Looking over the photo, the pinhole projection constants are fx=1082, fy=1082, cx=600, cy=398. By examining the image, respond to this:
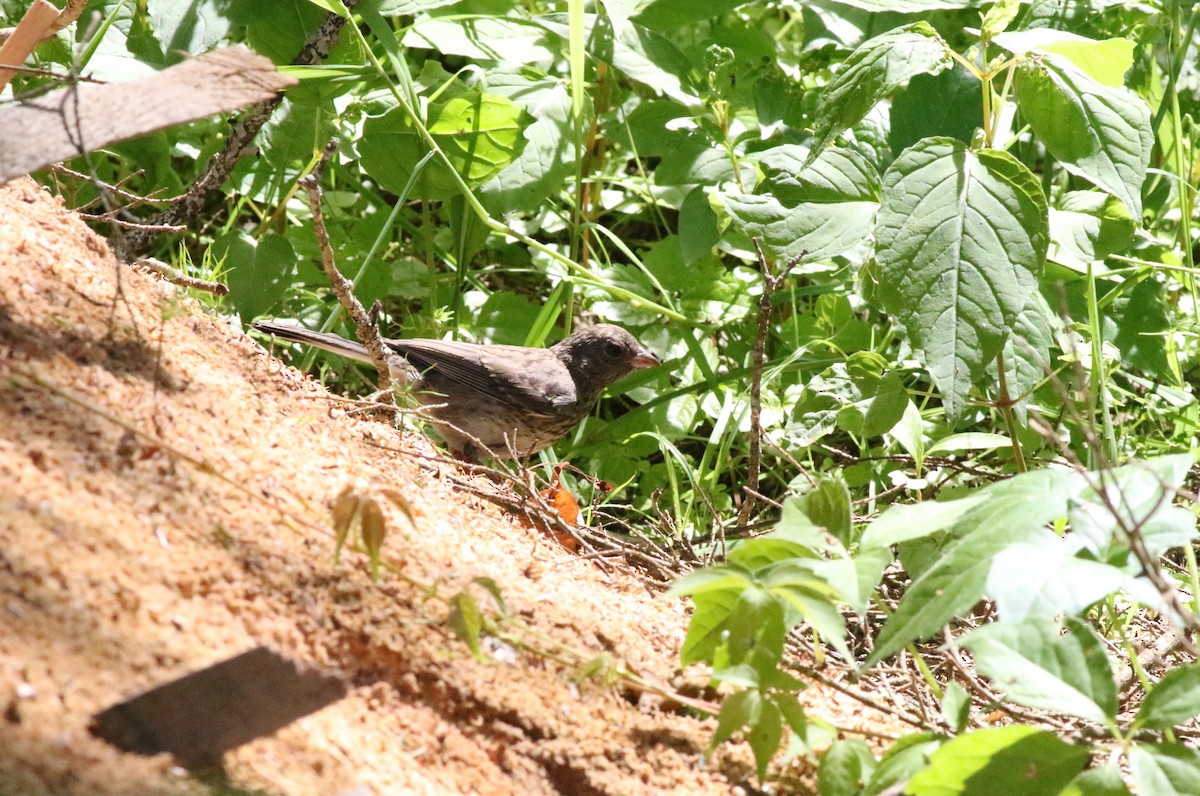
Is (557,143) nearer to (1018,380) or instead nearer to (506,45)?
(506,45)

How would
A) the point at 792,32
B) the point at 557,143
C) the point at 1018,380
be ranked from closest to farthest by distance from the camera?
the point at 1018,380 → the point at 557,143 → the point at 792,32

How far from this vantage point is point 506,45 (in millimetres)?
4816

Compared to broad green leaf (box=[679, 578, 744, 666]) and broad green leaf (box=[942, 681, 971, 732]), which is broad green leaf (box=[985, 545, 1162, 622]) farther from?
broad green leaf (box=[679, 578, 744, 666])

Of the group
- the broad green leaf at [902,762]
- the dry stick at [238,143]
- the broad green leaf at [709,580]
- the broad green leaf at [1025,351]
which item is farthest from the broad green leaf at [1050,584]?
the dry stick at [238,143]

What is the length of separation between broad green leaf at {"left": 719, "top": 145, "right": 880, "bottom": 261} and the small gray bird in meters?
1.87

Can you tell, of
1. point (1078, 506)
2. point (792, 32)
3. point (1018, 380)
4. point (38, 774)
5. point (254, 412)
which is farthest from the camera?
point (792, 32)

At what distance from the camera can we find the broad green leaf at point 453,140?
14.6ft

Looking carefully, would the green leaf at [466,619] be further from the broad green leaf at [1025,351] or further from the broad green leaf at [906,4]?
the broad green leaf at [906,4]

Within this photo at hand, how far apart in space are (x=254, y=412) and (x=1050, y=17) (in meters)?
3.42

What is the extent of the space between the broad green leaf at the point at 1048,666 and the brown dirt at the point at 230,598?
611 mm

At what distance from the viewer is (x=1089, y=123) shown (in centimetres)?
314

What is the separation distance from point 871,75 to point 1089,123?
657 millimetres

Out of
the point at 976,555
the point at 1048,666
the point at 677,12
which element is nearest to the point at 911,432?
the point at 976,555

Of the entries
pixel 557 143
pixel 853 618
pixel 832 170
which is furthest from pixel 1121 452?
pixel 557 143
